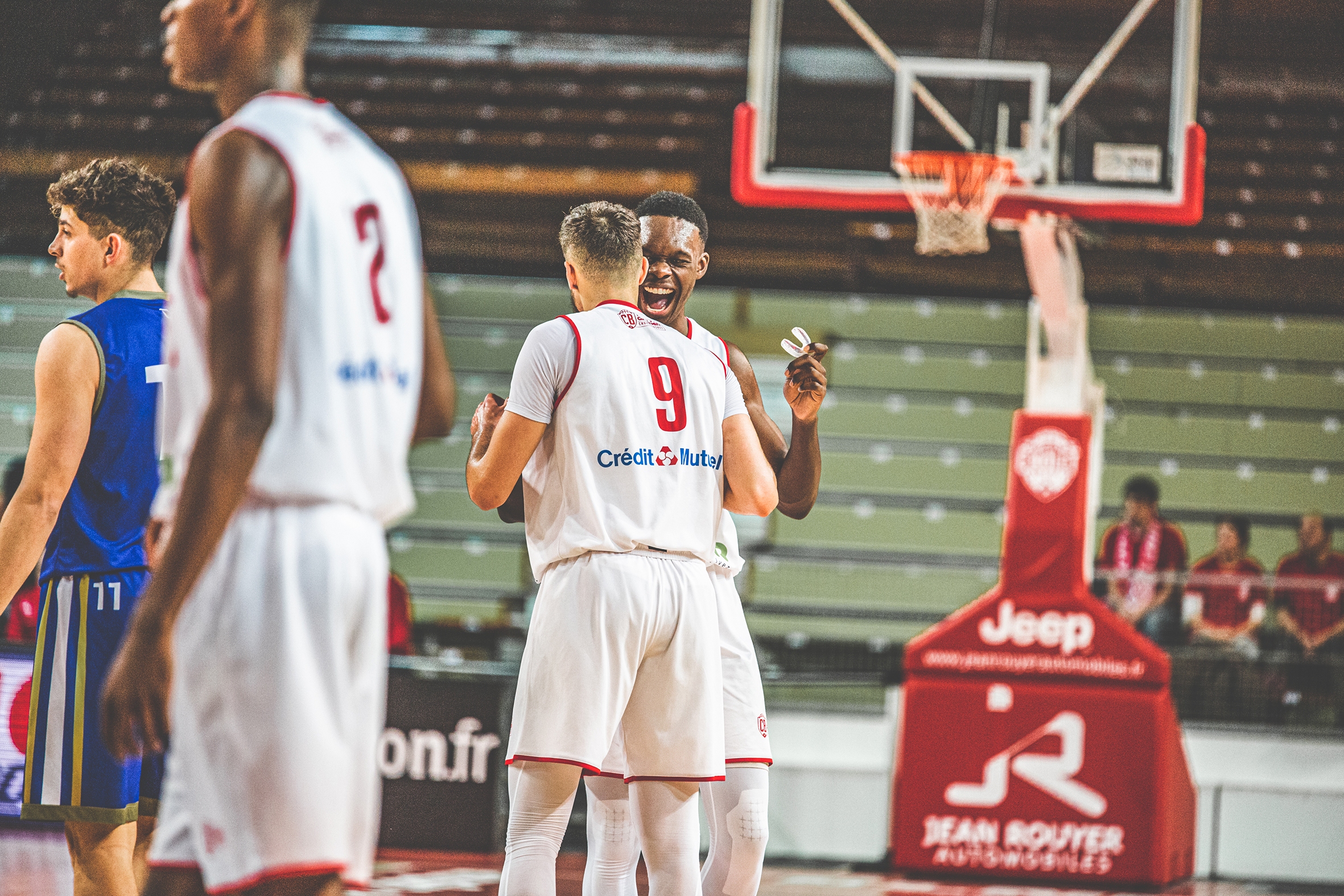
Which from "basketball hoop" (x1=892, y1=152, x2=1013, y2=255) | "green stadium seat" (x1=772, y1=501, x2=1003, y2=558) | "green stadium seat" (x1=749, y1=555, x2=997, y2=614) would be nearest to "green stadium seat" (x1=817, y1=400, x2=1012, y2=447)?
"green stadium seat" (x1=772, y1=501, x2=1003, y2=558)

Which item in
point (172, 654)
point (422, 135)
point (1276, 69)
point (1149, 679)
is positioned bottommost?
point (1149, 679)

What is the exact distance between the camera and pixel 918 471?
1288 cm

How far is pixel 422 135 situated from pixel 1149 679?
871cm

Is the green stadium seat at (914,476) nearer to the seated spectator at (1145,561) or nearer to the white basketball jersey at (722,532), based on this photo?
the seated spectator at (1145,561)

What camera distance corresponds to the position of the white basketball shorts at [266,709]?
1909 millimetres

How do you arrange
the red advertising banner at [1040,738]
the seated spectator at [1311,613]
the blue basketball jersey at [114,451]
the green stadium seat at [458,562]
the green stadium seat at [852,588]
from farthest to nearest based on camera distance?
the green stadium seat at [458,562]
the green stadium seat at [852,588]
the seated spectator at [1311,613]
the red advertising banner at [1040,738]
the blue basketball jersey at [114,451]

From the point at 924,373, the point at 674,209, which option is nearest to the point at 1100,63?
the point at 674,209

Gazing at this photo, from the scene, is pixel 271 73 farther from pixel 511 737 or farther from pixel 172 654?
pixel 511 737

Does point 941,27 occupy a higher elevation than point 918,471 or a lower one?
higher

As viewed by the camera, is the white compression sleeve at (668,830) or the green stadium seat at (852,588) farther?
the green stadium seat at (852,588)

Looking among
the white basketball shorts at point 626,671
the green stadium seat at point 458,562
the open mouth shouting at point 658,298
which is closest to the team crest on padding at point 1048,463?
the open mouth shouting at point 658,298

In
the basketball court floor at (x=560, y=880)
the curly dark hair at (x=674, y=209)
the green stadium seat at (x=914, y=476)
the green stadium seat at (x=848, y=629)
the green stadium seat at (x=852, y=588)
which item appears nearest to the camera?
the curly dark hair at (x=674, y=209)

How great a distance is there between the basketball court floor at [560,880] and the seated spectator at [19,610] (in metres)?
1.03

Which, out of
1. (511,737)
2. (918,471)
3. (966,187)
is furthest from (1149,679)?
(918,471)
